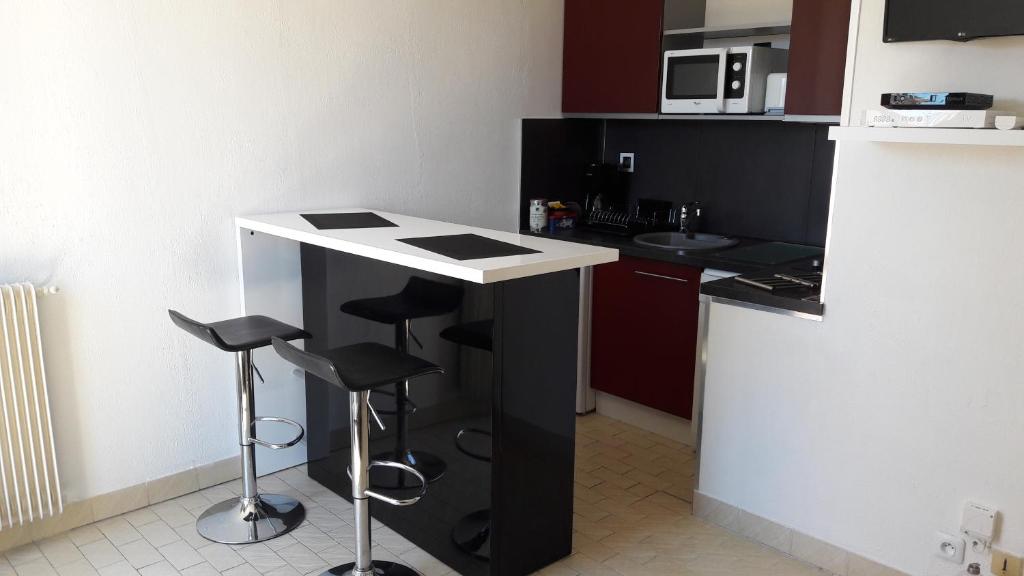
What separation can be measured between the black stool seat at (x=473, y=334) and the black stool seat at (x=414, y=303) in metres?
0.07

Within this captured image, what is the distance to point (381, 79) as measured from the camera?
11.0 ft

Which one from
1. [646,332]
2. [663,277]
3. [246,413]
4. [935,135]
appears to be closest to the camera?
[935,135]

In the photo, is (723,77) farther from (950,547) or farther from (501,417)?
(950,547)

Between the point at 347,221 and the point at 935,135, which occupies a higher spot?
the point at 935,135

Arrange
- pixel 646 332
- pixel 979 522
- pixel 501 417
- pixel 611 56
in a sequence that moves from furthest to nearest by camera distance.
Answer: pixel 611 56 < pixel 646 332 < pixel 501 417 < pixel 979 522

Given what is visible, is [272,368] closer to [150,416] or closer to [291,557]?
[150,416]

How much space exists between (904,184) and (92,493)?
9.51ft

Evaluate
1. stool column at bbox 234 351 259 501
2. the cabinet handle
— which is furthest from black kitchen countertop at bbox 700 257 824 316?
stool column at bbox 234 351 259 501

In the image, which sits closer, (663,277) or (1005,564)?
A: (1005,564)

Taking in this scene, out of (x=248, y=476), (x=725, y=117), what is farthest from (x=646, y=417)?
(x=248, y=476)

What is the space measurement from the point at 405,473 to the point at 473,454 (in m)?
0.38

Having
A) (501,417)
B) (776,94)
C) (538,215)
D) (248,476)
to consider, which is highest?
(776,94)

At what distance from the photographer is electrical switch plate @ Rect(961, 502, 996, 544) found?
86.0 inches

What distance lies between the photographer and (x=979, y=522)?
220 cm
